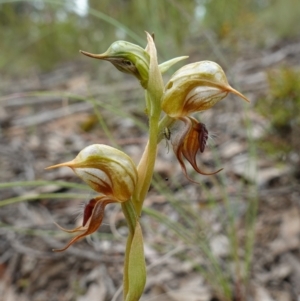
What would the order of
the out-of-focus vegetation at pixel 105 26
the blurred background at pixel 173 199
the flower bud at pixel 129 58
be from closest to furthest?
the flower bud at pixel 129 58, the blurred background at pixel 173 199, the out-of-focus vegetation at pixel 105 26

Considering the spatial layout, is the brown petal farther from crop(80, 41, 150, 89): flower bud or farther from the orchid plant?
crop(80, 41, 150, 89): flower bud

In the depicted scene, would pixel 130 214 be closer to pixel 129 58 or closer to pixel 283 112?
pixel 129 58

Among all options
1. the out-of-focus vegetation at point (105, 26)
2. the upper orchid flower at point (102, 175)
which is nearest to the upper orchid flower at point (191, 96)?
the upper orchid flower at point (102, 175)

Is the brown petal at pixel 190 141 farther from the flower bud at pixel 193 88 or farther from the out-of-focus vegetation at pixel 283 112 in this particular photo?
the out-of-focus vegetation at pixel 283 112

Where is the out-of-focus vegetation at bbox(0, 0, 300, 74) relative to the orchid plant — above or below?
above

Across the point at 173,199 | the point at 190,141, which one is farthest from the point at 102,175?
the point at 173,199

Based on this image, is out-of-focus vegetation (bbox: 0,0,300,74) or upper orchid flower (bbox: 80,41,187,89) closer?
upper orchid flower (bbox: 80,41,187,89)

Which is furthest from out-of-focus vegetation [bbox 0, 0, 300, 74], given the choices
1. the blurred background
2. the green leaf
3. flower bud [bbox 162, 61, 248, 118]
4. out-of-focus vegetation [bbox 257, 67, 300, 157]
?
the green leaf

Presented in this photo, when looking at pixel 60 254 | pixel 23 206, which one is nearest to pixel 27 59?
pixel 23 206
